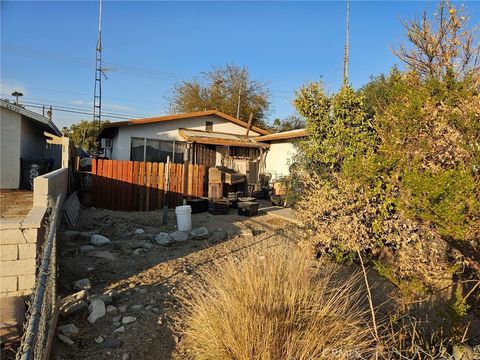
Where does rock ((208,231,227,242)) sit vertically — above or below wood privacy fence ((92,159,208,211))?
below

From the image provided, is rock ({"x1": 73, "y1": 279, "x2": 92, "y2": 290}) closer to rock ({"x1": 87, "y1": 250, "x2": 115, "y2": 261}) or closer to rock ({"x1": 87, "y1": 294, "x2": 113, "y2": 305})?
rock ({"x1": 87, "y1": 294, "x2": 113, "y2": 305})

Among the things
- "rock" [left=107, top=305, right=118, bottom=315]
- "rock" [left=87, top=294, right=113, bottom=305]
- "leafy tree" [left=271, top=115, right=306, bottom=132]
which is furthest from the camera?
"leafy tree" [left=271, top=115, right=306, bottom=132]

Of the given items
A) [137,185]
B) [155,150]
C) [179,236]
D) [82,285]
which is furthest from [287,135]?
[82,285]

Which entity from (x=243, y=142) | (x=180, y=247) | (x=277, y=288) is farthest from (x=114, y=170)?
(x=277, y=288)

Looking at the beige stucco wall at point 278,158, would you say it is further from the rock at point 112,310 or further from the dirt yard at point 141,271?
the rock at point 112,310

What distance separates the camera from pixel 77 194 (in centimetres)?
1258

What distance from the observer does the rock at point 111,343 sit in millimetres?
3518

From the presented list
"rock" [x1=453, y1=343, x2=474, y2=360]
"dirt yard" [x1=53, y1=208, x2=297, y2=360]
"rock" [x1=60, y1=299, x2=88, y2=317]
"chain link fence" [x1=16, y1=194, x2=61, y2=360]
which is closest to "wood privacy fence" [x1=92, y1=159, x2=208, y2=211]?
"dirt yard" [x1=53, y1=208, x2=297, y2=360]

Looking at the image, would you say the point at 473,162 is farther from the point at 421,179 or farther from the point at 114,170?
the point at 114,170

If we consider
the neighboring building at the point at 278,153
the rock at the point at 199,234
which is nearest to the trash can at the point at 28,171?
the rock at the point at 199,234

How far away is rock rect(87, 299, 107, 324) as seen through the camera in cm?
399

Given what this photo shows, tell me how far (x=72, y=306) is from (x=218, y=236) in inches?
170

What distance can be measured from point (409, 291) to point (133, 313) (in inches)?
117

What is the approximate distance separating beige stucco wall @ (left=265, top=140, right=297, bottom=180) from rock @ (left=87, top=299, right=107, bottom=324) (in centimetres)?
1314
